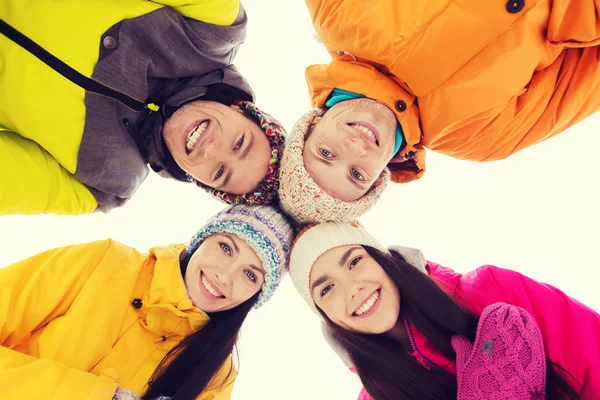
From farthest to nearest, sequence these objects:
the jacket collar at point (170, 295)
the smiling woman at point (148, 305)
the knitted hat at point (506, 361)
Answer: the jacket collar at point (170, 295), the smiling woman at point (148, 305), the knitted hat at point (506, 361)

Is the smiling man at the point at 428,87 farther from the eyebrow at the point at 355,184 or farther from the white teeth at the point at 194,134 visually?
the white teeth at the point at 194,134

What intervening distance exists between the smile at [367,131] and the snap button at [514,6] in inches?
16.6

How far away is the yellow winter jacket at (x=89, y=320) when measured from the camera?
974 mm

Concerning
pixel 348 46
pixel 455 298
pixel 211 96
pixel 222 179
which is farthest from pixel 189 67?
pixel 455 298

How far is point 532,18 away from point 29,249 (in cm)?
189

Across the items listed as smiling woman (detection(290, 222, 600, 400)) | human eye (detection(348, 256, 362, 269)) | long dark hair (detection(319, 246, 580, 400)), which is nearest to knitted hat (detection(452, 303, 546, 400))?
smiling woman (detection(290, 222, 600, 400))

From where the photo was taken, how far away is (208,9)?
1.03 m

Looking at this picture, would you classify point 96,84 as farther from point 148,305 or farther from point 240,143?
point 148,305

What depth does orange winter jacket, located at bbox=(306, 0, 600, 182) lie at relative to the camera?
0.98 meters

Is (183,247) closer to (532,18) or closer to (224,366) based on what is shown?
(224,366)

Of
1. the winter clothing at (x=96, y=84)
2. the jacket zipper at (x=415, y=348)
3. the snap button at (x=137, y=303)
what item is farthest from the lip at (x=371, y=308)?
the winter clothing at (x=96, y=84)

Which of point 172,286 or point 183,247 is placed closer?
point 172,286

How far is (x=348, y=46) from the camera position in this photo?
1105 mm

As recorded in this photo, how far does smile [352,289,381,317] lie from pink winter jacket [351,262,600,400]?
0.13 m
